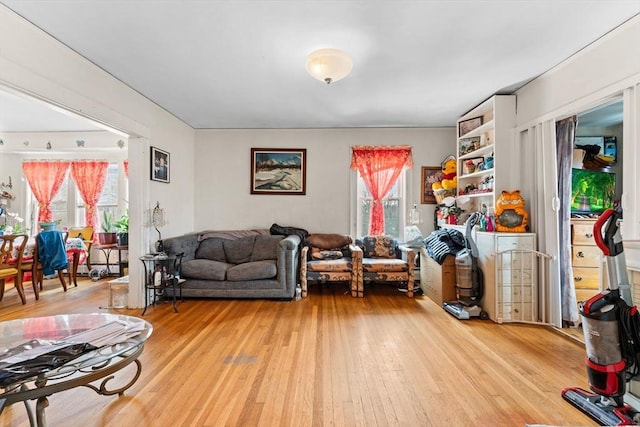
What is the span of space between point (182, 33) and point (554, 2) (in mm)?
2645

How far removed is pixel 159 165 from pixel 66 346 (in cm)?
286

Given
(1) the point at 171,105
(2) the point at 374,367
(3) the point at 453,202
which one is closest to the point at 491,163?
(3) the point at 453,202

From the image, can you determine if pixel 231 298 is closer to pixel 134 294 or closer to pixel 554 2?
pixel 134 294

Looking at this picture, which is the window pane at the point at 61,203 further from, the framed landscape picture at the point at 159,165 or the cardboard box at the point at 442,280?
the cardboard box at the point at 442,280

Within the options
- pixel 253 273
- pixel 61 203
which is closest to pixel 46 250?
pixel 61 203

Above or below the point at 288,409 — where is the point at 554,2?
above

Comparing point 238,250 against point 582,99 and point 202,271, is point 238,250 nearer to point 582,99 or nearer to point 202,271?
point 202,271

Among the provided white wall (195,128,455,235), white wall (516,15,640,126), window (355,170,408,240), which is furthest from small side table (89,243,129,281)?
white wall (516,15,640,126)

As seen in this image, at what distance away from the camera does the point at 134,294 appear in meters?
3.58

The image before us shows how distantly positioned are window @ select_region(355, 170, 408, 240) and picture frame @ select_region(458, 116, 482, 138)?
103 centimetres

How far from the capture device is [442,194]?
15.0 ft

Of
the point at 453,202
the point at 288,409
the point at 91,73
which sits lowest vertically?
the point at 288,409

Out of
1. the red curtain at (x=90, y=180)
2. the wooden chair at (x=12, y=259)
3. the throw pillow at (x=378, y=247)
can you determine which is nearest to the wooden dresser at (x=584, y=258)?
the throw pillow at (x=378, y=247)

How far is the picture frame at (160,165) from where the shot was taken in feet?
12.3
